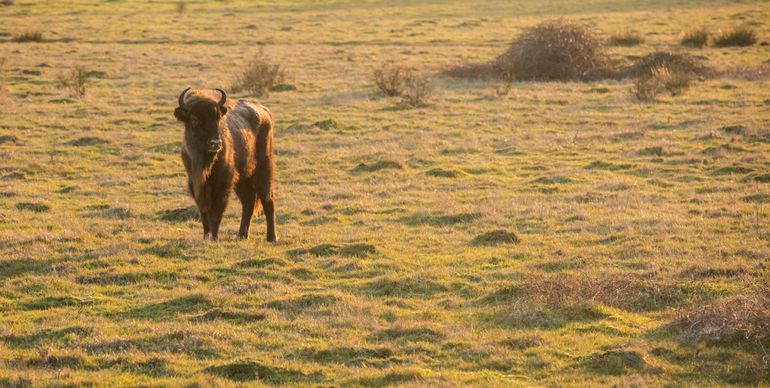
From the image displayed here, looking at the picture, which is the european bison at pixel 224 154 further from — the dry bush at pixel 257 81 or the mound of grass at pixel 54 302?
the dry bush at pixel 257 81

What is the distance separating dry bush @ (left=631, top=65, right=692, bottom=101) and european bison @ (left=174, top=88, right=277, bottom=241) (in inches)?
A: 548

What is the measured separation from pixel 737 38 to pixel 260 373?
33.2 metres

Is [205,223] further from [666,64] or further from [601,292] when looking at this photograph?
[666,64]

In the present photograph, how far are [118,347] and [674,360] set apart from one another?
464 centimetres

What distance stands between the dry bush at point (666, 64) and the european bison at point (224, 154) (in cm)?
1775

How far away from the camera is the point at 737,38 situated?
122ft

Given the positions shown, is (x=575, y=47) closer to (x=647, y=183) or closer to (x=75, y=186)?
(x=647, y=183)

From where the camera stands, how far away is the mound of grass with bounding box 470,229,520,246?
1259 cm

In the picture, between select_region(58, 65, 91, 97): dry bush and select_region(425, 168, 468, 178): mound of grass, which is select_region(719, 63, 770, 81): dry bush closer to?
select_region(425, 168, 468, 178): mound of grass

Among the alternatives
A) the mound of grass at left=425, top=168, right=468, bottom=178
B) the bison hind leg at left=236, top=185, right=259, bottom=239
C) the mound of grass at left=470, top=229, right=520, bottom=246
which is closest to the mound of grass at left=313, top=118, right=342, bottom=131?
the mound of grass at left=425, top=168, right=468, bottom=178

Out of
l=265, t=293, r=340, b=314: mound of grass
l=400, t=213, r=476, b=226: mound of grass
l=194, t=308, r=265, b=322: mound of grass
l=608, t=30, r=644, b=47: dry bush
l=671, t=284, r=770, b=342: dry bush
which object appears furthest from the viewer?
l=608, t=30, r=644, b=47: dry bush

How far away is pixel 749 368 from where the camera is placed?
7.85m

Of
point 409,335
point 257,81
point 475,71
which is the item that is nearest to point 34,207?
point 409,335

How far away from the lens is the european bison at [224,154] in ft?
39.4
